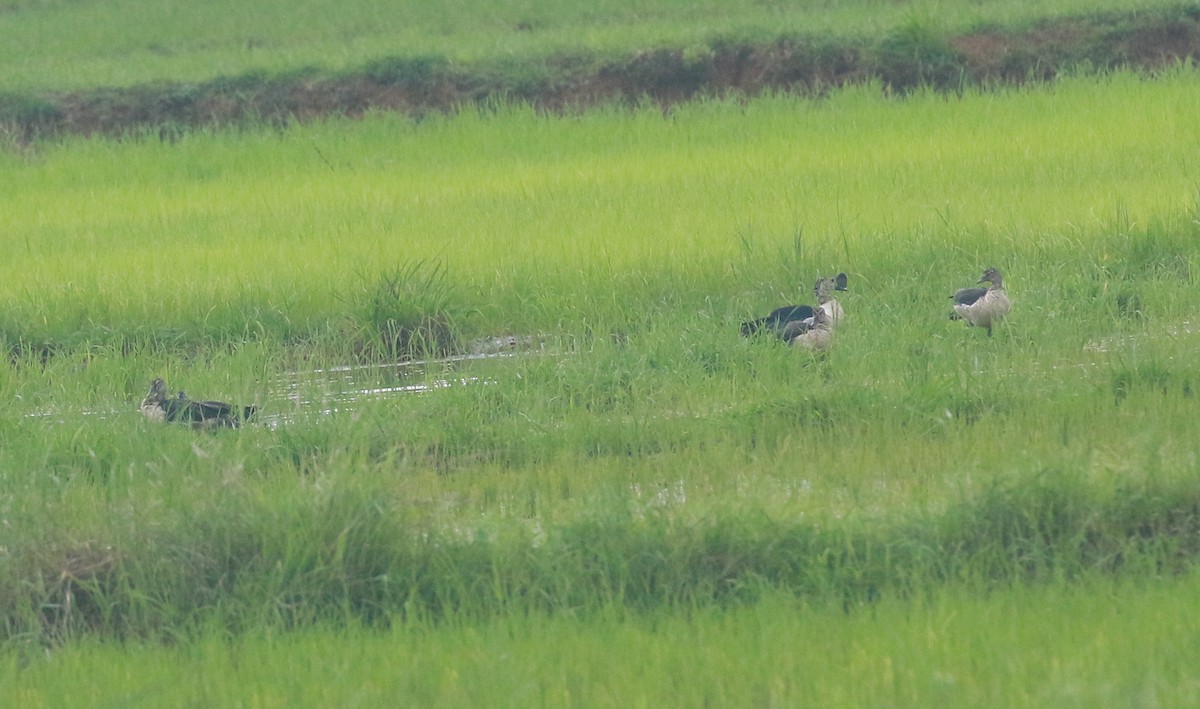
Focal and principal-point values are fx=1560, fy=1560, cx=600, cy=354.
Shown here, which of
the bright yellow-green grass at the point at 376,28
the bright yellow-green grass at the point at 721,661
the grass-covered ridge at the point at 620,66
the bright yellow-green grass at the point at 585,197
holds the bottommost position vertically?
the bright yellow-green grass at the point at 721,661

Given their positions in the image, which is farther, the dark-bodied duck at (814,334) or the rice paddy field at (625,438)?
the dark-bodied duck at (814,334)

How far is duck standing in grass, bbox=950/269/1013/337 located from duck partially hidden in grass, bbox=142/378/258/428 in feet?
8.73

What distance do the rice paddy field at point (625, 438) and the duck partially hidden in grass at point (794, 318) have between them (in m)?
0.10

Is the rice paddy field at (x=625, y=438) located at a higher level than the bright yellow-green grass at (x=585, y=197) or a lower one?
lower

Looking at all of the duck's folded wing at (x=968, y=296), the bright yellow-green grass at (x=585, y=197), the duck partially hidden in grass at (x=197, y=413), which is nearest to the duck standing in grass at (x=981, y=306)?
the duck's folded wing at (x=968, y=296)

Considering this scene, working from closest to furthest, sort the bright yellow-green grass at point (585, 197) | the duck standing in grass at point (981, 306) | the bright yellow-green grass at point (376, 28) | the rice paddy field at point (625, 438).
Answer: the rice paddy field at point (625, 438) < the duck standing in grass at point (981, 306) < the bright yellow-green grass at point (585, 197) < the bright yellow-green grass at point (376, 28)

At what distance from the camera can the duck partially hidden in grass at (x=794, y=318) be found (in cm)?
584

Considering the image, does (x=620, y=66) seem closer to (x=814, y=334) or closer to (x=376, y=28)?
(x=376, y=28)

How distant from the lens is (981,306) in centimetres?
589

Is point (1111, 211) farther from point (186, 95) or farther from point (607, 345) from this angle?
point (186, 95)

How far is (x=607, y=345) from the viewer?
6059mm

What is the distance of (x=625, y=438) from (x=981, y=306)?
1.65m

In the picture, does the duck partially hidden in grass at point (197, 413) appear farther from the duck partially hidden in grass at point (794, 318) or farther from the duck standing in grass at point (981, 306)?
the duck standing in grass at point (981, 306)

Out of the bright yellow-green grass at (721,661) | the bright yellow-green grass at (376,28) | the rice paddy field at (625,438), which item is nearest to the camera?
the bright yellow-green grass at (721,661)
